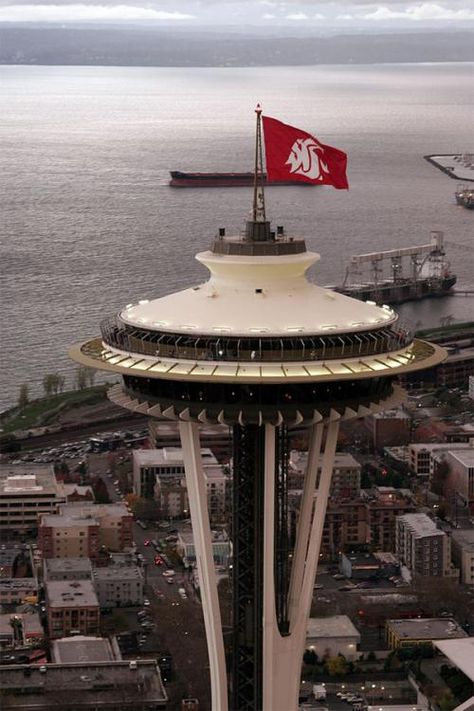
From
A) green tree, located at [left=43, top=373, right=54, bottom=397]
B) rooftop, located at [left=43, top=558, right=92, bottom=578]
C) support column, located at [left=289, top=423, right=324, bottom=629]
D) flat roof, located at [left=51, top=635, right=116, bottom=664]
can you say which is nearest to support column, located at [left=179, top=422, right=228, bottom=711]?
support column, located at [left=289, top=423, right=324, bottom=629]

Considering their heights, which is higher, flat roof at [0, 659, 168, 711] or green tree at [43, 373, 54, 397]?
flat roof at [0, 659, 168, 711]

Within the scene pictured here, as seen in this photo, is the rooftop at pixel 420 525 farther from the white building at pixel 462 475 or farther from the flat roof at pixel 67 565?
the flat roof at pixel 67 565

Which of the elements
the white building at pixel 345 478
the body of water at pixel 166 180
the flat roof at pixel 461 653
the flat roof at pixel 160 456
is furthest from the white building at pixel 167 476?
the flat roof at pixel 461 653

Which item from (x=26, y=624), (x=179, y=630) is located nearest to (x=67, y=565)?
(x=26, y=624)

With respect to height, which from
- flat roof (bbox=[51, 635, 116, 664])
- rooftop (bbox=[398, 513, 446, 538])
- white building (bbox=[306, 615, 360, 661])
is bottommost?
rooftop (bbox=[398, 513, 446, 538])

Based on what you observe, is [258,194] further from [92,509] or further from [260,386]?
[92,509]

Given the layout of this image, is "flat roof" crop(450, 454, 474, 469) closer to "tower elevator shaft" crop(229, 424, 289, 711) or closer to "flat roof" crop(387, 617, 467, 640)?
"flat roof" crop(387, 617, 467, 640)
